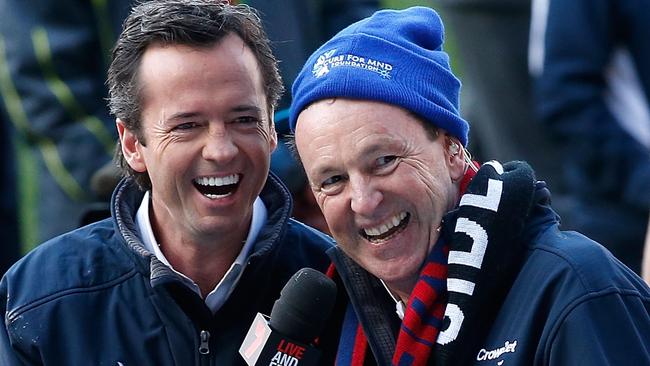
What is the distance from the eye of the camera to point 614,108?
7.18 metres

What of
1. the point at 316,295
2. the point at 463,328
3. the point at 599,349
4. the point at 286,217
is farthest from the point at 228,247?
the point at 599,349

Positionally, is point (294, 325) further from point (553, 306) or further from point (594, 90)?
point (594, 90)

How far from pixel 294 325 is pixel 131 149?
2.91 ft

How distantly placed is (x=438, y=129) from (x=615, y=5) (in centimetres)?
272

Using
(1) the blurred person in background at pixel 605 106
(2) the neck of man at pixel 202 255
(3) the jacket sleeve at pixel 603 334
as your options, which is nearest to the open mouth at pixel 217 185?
(2) the neck of man at pixel 202 255

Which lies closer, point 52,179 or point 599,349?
point 599,349

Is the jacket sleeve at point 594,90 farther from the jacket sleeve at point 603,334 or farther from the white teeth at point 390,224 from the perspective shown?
the jacket sleeve at point 603,334

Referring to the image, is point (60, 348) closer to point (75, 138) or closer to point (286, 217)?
point (286, 217)

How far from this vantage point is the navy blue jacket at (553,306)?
4.05 metres

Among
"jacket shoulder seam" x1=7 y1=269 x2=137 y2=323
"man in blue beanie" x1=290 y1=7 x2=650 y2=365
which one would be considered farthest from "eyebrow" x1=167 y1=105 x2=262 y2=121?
"jacket shoulder seam" x1=7 y1=269 x2=137 y2=323

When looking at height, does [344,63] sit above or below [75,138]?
above

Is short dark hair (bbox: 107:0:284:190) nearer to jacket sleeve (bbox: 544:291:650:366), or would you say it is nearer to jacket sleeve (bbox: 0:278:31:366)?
jacket sleeve (bbox: 0:278:31:366)

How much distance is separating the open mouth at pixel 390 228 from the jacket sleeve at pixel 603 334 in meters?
0.56

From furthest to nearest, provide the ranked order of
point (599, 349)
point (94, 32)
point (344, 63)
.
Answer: point (94, 32), point (344, 63), point (599, 349)
